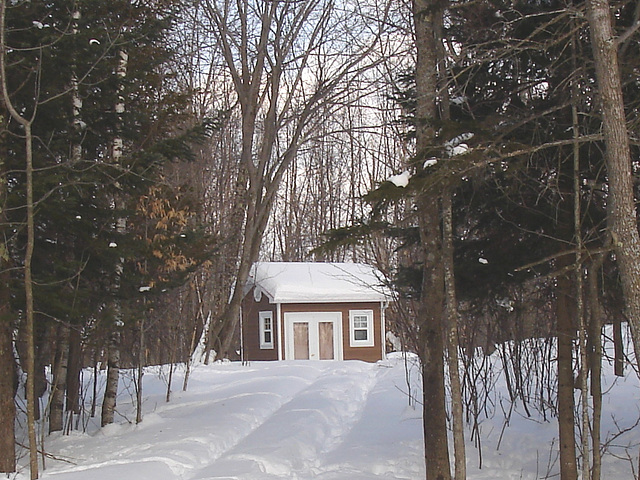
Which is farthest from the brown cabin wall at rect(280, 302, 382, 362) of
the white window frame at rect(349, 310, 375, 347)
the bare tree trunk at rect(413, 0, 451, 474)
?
the bare tree trunk at rect(413, 0, 451, 474)

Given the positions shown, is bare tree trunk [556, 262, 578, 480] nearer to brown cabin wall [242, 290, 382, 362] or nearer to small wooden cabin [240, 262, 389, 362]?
small wooden cabin [240, 262, 389, 362]

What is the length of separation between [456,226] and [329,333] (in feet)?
64.1

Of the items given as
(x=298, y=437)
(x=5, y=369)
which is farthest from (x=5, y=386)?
(x=298, y=437)

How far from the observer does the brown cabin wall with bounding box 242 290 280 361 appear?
26875 millimetres

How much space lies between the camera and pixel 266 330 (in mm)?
27516

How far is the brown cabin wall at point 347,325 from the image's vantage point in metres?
26.9

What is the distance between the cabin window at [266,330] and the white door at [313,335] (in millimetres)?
964

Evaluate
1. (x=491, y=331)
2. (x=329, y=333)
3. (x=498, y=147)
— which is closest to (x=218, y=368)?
(x=329, y=333)

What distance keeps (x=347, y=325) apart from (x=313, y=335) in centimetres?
147

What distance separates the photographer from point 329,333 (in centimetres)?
2711

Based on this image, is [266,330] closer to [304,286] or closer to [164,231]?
[304,286]

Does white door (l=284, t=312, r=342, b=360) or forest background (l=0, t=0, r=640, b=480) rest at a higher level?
forest background (l=0, t=0, r=640, b=480)

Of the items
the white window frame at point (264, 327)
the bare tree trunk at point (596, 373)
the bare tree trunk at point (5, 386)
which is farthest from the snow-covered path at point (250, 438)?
the white window frame at point (264, 327)

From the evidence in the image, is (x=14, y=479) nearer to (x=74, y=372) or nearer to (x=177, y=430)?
(x=177, y=430)
